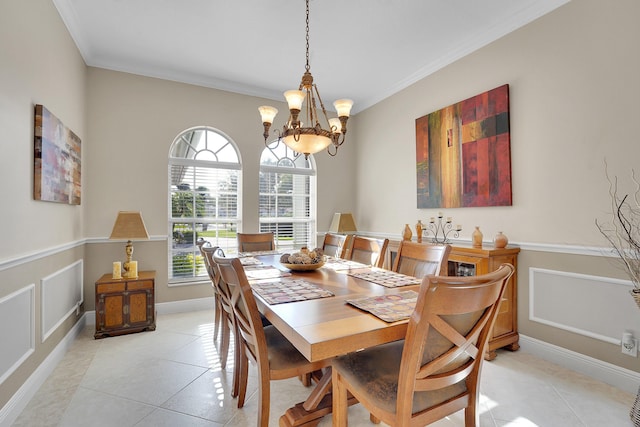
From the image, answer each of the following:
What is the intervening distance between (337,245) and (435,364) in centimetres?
218

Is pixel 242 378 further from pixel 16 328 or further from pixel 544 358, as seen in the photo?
pixel 544 358

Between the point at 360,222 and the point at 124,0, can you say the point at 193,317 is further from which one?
the point at 124,0

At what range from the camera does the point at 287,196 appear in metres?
4.54

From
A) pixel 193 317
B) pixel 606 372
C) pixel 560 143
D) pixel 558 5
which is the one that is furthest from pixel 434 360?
pixel 193 317

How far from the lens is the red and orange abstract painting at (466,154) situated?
2816 mm

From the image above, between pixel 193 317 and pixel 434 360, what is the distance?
3.17 meters

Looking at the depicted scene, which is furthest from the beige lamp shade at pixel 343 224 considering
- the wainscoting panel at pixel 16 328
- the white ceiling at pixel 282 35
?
the wainscoting panel at pixel 16 328

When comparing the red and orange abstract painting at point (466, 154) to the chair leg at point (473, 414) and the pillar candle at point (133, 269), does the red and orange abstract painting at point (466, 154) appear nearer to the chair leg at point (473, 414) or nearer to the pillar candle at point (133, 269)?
the chair leg at point (473, 414)

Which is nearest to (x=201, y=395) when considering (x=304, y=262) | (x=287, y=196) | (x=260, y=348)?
(x=260, y=348)

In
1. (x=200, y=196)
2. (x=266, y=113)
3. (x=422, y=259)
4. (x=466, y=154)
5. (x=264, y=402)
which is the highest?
(x=266, y=113)

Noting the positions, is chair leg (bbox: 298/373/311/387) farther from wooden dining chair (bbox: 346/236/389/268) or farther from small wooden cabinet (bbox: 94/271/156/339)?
small wooden cabinet (bbox: 94/271/156/339)

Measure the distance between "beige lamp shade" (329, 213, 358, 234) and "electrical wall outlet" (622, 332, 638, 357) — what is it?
299 centimetres

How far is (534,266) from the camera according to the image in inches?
102

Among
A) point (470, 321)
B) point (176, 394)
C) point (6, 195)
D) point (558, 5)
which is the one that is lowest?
point (176, 394)
